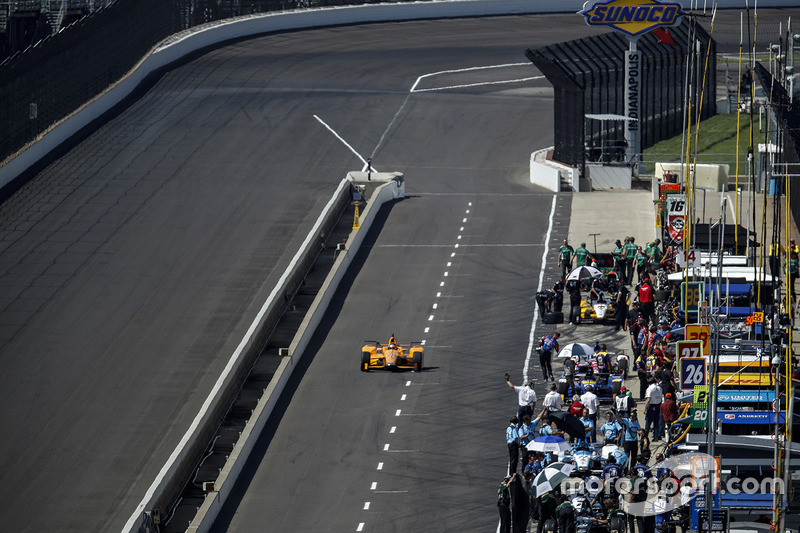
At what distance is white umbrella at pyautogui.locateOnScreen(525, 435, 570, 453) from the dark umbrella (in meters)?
1.21

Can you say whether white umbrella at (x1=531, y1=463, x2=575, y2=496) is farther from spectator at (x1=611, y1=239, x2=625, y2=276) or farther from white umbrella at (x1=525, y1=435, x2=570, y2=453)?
spectator at (x1=611, y1=239, x2=625, y2=276)

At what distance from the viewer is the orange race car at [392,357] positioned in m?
41.1

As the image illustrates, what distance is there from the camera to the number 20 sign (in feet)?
112

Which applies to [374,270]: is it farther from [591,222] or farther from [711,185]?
[711,185]

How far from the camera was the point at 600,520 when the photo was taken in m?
29.5

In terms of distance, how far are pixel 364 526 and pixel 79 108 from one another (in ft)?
118

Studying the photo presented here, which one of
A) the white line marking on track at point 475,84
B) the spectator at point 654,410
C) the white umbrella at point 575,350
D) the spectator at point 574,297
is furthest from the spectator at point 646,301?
the white line marking on track at point 475,84

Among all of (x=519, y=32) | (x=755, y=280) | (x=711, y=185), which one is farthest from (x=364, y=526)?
(x=519, y=32)

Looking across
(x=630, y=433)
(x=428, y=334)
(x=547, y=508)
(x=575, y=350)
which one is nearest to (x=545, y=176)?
(x=428, y=334)

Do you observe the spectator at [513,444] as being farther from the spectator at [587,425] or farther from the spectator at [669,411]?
the spectator at [669,411]

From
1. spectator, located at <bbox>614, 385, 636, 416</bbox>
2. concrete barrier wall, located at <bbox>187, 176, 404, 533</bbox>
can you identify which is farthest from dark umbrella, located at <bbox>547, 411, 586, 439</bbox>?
concrete barrier wall, located at <bbox>187, 176, 404, 533</bbox>

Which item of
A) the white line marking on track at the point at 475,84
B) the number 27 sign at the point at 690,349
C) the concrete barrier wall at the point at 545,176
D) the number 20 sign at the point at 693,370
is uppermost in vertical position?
the white line marking on track at the point at 475,84

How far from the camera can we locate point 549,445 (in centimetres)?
3244

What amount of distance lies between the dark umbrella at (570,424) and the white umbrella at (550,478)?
9.29 feet
